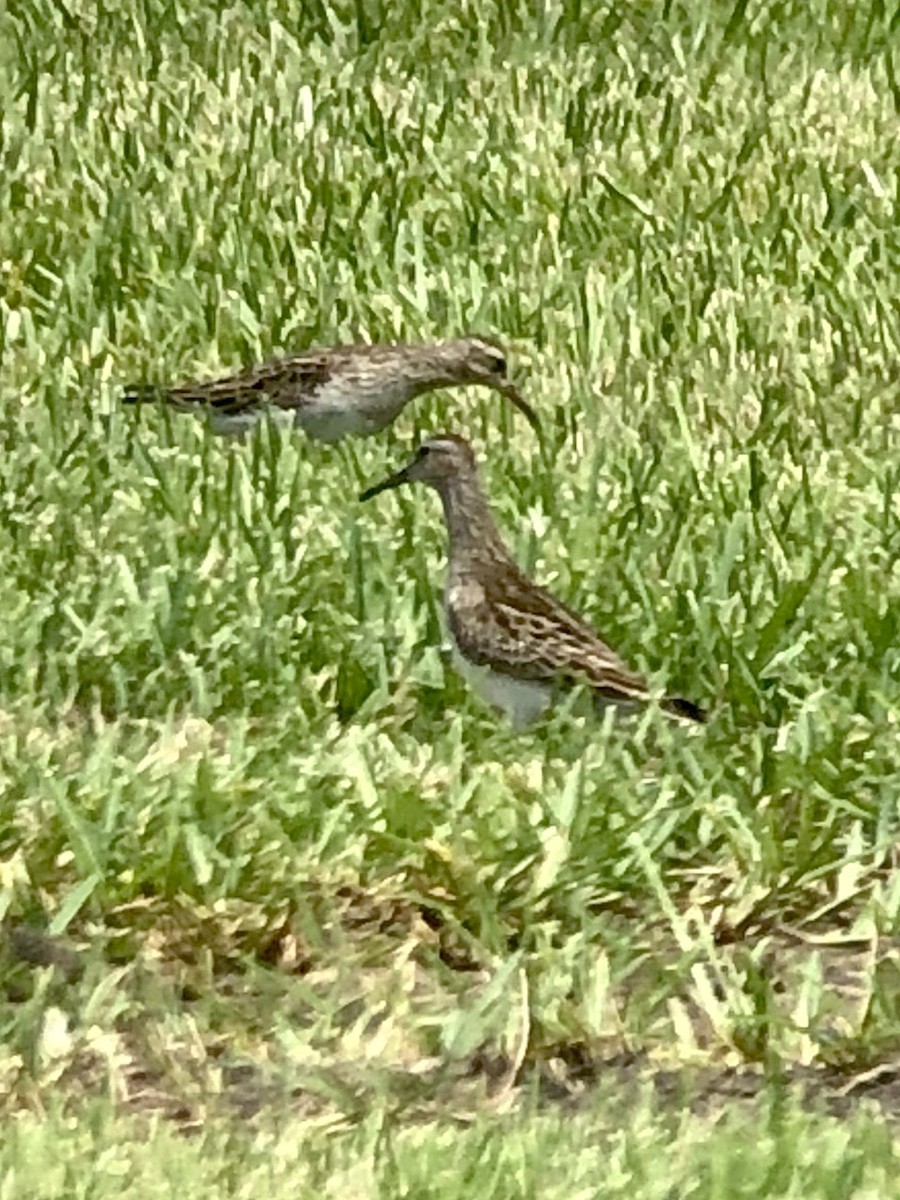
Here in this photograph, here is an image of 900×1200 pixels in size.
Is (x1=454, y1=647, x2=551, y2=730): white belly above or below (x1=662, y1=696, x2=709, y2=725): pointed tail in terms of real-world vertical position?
below

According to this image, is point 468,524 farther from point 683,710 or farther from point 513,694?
point 683,710

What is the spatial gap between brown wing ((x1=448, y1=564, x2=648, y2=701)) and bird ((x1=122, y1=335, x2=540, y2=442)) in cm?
150

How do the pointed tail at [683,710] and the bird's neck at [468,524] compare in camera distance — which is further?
the bird's neck at [468,524]

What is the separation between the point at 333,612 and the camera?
7055 millimetres

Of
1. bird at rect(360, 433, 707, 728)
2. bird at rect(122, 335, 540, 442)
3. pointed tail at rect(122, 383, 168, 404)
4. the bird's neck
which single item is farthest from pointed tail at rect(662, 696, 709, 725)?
pointed tail at rect(122, 383, 168, 404)

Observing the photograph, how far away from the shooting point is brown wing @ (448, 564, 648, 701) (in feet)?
21.5

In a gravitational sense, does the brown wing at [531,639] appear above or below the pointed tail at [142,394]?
above

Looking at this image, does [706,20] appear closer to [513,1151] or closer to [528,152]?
[528,152]

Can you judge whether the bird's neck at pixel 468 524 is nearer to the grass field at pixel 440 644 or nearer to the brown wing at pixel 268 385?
the grass field at pixel 440 644

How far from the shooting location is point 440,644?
7000 mm

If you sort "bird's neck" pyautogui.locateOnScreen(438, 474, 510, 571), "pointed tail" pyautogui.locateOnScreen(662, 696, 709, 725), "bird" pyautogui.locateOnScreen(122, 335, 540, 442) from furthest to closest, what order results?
"bird" pyautogui.locateOnScreen(122, 335, 540, 442) < "bird's neck" pyautogui.locateOnScreen(438, 474, 510, 571) < "pointed tail" pyautogui.locateOnScreen(662, 696, 709, 725)

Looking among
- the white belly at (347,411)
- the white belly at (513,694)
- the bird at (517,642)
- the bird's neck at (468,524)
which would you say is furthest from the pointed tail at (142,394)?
the white belly at (513,694)

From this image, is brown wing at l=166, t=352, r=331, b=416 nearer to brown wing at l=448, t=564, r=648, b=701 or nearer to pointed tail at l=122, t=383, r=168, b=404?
pointed tail at l=122, t=383, r=168, b=404

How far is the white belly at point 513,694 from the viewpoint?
6652mm
